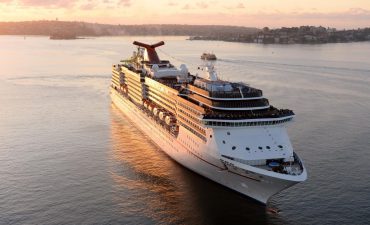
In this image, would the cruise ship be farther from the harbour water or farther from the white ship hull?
the harbour water

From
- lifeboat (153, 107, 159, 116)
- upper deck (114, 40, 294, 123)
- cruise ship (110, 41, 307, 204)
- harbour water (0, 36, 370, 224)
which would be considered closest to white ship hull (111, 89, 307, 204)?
cruise ship (110, 41, 307, 204)

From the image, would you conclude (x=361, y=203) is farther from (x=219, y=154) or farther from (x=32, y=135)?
(x=32, y=135)

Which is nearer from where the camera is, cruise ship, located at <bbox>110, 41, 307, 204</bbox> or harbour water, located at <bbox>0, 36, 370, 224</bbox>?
harbour water, located at <bbox>0, 36, 370, 224</bbox>

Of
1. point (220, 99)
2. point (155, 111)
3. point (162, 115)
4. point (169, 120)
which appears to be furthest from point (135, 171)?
point (220, 99)

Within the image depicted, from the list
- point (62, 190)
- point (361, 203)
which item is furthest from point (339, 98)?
point (62, 190)

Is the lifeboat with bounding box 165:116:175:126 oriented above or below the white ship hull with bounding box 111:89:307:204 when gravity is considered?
above

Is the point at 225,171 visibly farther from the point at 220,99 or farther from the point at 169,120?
the point at 169,120

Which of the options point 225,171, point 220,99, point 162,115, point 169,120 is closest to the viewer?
point 225,171

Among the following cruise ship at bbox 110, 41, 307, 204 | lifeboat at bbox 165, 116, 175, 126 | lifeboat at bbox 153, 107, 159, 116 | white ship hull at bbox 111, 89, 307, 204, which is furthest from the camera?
lifeboat at bbox 153, 107, 159, 116
